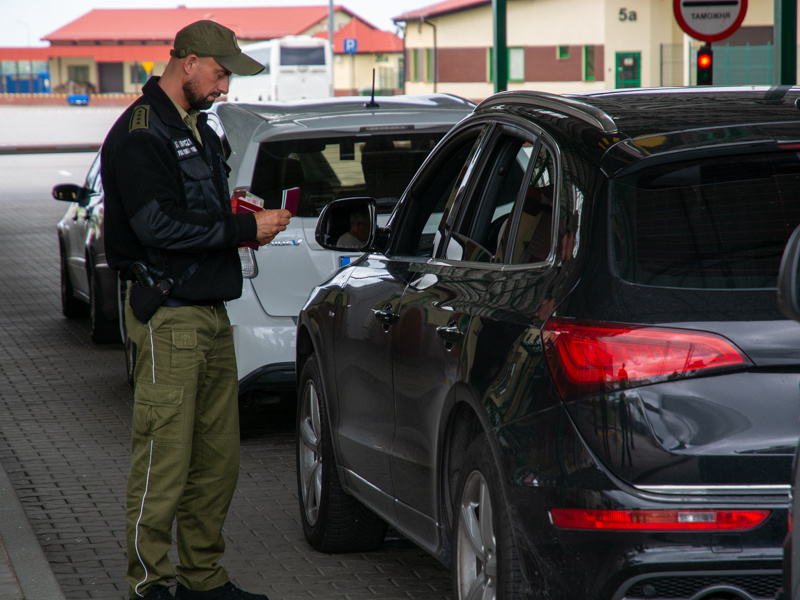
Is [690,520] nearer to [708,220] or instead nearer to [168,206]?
[708,220]

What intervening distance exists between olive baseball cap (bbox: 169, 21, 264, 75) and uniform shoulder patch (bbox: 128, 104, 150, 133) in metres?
0.22

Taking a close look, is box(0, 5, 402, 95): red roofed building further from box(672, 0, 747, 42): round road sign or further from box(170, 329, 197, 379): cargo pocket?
box(170, 329, 197, 379): cargo pocket

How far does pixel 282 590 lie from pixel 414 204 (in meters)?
1.57

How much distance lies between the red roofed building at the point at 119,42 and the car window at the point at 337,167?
10289 cm

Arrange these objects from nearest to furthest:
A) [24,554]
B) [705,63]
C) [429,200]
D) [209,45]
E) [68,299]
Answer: [209,45] < [429,200] < [24,554] < [68,299] < [705,63]

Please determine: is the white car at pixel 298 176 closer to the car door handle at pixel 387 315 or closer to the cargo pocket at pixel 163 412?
the car door handle at pixel 387 315

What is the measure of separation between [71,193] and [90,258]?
60 cm

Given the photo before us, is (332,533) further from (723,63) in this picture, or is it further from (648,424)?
(723,63)

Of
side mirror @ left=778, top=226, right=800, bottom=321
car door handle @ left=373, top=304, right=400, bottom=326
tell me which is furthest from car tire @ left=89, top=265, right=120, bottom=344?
side mirror @ left=778, top=226, right=800, bottom=321

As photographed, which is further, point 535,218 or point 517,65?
point 517,65

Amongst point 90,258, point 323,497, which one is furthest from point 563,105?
point 90,258

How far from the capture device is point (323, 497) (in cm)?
522

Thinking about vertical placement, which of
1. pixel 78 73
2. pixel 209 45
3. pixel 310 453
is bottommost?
pixel 310 453

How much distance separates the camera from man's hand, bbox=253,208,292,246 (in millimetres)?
4535
